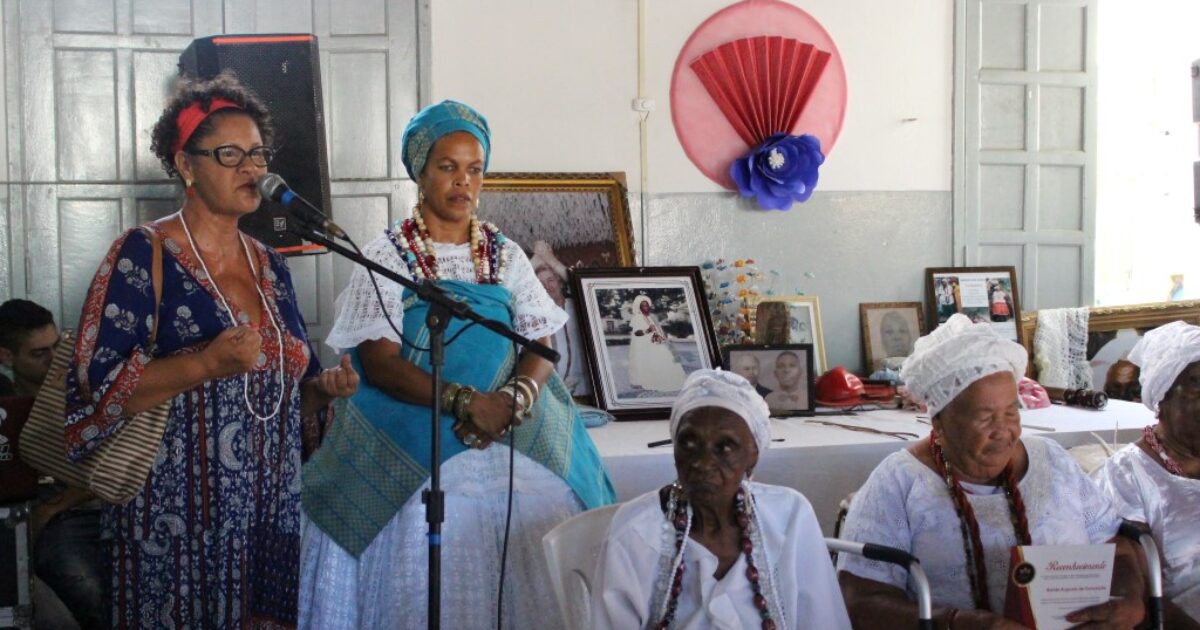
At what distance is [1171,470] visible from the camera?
9.40 feet

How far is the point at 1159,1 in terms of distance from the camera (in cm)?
751

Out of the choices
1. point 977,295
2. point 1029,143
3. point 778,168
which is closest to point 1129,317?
point 977,295

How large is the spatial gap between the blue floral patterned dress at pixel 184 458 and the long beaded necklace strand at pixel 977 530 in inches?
60.5

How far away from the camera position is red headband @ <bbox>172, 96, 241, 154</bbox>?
2459 millimetres

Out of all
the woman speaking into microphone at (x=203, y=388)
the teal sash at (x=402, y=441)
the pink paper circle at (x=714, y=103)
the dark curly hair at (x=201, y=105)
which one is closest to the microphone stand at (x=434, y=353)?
the woman speaking into microphone at (x=203, y=388)

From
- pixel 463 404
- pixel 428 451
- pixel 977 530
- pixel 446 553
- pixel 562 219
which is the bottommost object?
pixel 446 553

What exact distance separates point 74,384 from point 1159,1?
749 centimetres

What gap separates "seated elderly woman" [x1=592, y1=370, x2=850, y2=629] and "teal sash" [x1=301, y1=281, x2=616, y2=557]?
1.65 feet

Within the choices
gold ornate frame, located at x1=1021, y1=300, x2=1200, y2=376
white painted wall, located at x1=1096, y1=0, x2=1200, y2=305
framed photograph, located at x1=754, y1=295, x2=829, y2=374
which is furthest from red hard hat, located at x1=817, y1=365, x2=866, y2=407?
white painted wall, located at x1=1096, y1=0, x2=1200, y2=305

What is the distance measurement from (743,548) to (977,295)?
363cm

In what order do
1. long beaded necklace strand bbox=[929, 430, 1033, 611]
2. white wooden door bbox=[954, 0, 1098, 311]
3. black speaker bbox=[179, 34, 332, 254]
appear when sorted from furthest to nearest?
white wooden door bbox=[954, 0, 1098, 311]
black speaker bbox=[179, 34, 332, 254]
long beaded necklace strand bbox=[929, 430, 1033, 611]

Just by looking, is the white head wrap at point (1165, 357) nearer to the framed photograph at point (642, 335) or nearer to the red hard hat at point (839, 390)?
the red hard hat at point (839, 390)

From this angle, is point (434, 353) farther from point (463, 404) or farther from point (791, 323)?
point (791, 323)

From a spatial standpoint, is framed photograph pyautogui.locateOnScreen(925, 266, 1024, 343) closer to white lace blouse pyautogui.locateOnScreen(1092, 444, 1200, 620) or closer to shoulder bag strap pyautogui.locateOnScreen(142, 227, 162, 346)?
white lace blouse pyautogui.locateOnScreen(1092, 444, 1200, 620)
